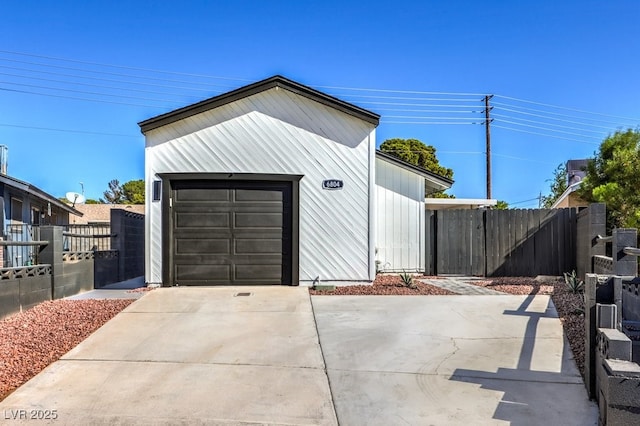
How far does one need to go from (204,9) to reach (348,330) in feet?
38.9

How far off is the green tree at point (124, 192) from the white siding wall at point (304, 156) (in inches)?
1632

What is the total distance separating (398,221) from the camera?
1107 centimetres

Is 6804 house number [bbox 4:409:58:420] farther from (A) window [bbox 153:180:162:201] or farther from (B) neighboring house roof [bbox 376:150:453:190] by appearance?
(B) neighboring house roof [bbox 376:150:453:190]

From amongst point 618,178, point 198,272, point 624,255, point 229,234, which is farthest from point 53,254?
point 618,178

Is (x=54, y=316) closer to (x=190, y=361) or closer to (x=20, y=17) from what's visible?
(x=190, y=361)

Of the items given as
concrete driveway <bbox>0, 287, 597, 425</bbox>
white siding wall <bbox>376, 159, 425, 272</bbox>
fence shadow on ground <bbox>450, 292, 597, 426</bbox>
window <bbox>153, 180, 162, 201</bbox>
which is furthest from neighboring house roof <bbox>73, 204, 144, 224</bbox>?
fence shadow on ground <bbox>450, 292, 597, 426</bbox>

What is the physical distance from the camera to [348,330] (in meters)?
5.91

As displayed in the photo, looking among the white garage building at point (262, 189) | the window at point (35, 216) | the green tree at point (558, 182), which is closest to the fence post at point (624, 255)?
the white garage building at point (262, 189)

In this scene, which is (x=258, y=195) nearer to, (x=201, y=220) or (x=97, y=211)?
(x=201, y=220)

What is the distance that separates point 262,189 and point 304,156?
1.12 m

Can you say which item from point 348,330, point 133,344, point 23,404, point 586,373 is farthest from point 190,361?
point 586,373

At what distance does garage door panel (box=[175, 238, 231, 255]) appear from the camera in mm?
8984

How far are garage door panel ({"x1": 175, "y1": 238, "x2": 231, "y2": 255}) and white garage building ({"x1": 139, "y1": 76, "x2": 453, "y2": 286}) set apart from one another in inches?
0.8

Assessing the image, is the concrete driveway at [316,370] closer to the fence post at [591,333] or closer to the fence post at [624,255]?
the fence post at [591,333]
